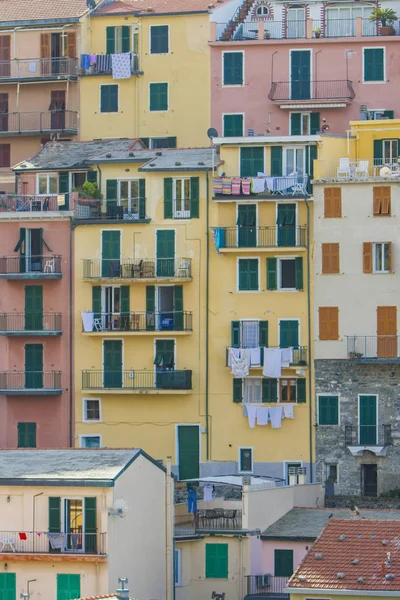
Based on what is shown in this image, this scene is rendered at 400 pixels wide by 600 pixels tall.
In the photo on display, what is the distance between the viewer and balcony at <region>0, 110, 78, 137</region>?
119m

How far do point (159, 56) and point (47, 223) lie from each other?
45.0 feet

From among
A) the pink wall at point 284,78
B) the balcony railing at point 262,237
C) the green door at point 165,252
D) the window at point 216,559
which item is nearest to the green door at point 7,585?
the window at point 216,559

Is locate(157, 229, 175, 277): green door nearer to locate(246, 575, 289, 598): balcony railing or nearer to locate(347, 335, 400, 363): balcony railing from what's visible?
locate(347, 335, 400, 363): balcony railing

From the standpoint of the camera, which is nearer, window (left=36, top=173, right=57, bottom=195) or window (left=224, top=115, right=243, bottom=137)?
window (left=36, top=173, right=57, bottom=195)

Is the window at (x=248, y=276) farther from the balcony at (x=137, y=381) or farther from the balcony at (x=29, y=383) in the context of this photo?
the balcony at (x=29, y=383)

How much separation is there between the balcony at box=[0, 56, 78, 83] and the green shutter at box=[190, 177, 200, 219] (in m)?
14.0

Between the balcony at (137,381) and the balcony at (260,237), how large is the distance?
21.1 feet

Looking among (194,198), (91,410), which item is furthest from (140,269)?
(91,410)

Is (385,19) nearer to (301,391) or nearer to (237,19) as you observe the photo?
(237,19)

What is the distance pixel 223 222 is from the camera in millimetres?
107625

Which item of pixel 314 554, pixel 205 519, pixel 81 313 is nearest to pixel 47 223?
pixel 81 313

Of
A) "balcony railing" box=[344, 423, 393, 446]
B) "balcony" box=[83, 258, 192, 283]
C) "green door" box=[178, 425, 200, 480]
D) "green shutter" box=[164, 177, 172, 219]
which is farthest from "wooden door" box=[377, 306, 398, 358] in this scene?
"green shutter" box=[164, 177, 172, 219]

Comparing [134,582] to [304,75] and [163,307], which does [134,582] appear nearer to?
[163,307]

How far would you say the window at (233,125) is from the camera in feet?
382
